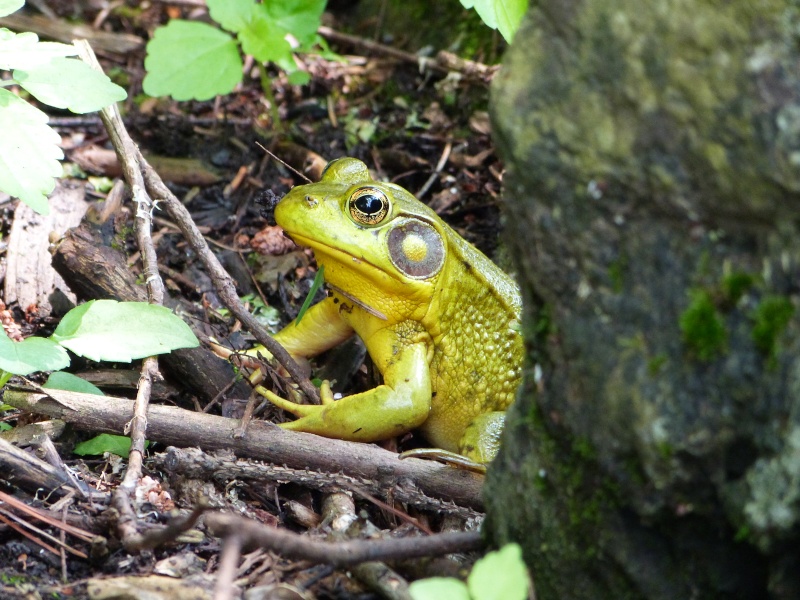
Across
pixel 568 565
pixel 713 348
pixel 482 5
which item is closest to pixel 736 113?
pixel 713 348

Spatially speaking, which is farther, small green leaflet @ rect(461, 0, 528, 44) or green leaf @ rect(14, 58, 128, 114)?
small green leaflet @ rect(461, 0, 528, 44)

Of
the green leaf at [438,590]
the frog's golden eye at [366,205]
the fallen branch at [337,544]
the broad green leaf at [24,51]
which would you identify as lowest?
the fallen branch at [337,544]

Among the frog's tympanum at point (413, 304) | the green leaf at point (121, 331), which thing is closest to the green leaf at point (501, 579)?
the green leaf at point (121, 331)

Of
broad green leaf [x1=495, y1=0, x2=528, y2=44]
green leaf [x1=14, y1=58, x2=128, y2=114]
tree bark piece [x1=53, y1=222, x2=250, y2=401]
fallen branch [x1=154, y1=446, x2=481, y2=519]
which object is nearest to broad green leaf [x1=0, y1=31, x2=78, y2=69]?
green leaf [x1=14, y1=58, x2=128, y2=114]

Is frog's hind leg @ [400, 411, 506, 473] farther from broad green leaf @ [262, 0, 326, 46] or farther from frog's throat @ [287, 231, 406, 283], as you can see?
broad green leaf @ [262, 0, 326, 46]

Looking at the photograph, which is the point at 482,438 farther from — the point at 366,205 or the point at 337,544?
the point at 337,544

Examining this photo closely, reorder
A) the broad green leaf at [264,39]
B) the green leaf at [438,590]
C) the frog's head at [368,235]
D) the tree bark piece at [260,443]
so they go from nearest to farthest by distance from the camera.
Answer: the green leaf at [438,590]
the tree bark piece at [260,443]
the frog's head at [368,235]
the broad green leaf at [264,39]

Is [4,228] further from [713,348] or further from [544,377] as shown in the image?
[713,348]

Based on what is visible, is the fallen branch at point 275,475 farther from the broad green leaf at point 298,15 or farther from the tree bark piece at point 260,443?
the broad green leaf at point 298,15
